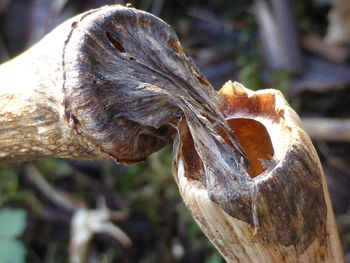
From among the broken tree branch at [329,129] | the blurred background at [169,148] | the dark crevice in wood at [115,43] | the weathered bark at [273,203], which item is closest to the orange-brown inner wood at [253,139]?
the weathered bark at [273,203]

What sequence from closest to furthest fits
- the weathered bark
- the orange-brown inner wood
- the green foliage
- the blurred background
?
the weathered bark → the orange-brown inner wood → the green foliage → the blurred background

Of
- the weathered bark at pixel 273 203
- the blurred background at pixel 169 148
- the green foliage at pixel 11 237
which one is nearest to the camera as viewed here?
the weathered bark at pixel 273 203

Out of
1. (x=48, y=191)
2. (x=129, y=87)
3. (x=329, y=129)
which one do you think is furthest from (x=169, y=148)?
(x=129, y=87)

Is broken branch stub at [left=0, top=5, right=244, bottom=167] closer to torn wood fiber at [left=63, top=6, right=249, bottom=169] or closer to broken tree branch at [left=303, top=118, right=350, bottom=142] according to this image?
torn wood fiber at [left=63, top=6, right=249, bottom=169]

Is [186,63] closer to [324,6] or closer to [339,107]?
[339,107]

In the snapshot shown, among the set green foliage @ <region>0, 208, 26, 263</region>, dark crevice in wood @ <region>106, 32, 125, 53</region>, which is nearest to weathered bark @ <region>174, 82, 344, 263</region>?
dark crevice in wood @ <region>106, 32, 125, 53</region>

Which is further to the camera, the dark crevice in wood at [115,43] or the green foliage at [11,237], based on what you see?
the green foliage at [11,237]

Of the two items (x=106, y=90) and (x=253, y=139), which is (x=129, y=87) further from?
(x=253, y=139)

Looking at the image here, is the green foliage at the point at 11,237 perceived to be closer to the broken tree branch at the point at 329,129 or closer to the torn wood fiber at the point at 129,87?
the torn wood fiber at the point at 129,87
